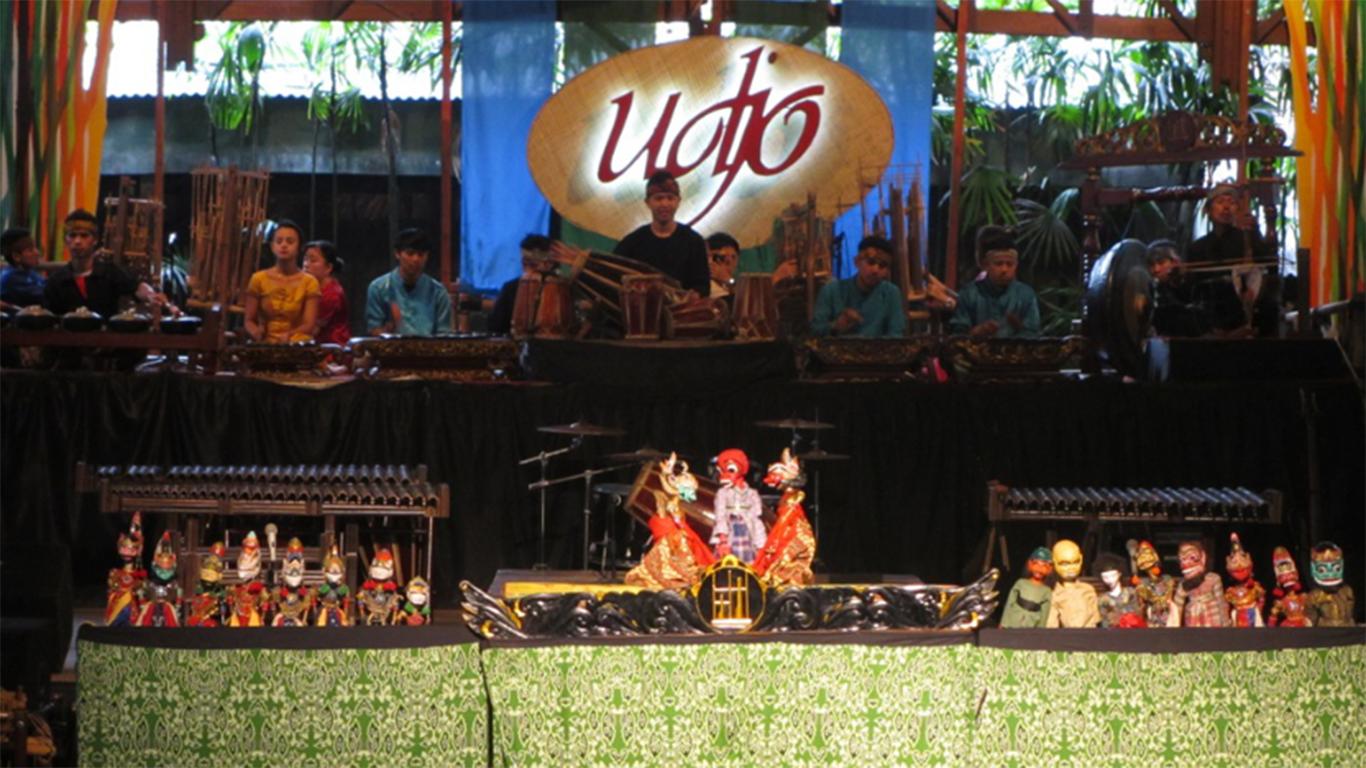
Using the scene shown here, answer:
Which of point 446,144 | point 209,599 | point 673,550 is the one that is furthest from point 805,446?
point 446,144

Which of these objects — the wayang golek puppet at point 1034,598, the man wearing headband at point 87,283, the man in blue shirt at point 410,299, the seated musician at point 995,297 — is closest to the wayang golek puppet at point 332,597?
the wayang golek puppet at point 1034,598

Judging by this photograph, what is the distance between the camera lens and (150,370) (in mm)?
8148

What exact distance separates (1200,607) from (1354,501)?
2872mm

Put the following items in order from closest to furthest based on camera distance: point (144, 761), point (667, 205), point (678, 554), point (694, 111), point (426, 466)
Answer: point (144, 761) → point (678, 554) → point (426, 466) → point (667, 205) → point (694, 111)

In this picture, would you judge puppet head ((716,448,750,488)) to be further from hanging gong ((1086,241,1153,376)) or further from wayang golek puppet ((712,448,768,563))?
hanging gong ((1086,241,1153,376))

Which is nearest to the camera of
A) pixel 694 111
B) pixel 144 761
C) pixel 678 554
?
pixel 144 761

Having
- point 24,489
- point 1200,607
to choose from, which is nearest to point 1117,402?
point 1200,607

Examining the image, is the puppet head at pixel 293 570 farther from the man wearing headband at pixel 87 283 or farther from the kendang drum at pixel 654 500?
the man wearing headband at pixel 87 283

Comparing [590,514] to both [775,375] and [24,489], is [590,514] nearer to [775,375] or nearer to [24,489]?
[775,375]

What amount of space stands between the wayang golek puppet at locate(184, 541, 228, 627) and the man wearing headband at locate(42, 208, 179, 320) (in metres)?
3.37

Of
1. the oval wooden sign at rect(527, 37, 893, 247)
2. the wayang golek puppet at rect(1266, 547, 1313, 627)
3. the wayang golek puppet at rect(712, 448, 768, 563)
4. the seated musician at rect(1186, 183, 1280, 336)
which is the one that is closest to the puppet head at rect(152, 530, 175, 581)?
the wayang golek puppet at rect(712, 448, 768, 563)

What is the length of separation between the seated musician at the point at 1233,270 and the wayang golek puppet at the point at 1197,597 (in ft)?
10.8

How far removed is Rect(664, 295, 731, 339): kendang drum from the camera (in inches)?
330

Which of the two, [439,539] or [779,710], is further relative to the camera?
[439,539]
